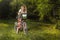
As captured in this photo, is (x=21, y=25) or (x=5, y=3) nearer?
(x=21, y=25)

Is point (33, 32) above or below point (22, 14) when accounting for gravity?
below

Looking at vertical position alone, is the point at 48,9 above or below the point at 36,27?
above

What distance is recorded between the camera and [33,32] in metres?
A: 14.9

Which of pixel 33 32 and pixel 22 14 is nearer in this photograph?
pixel 22 14

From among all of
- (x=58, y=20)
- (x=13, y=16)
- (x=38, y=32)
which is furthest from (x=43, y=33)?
(x=13, y=16)

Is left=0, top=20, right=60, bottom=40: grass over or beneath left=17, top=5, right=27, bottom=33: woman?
beneath

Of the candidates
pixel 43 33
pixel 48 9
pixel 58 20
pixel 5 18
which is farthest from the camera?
pixel 5 18

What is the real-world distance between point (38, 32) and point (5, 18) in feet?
20.2

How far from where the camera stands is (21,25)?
14906 mm

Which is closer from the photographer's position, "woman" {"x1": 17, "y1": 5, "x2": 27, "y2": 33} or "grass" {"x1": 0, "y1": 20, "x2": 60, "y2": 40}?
"grass" {"x1": 0, "y1": 20, "x2": 60, "y2": 40}

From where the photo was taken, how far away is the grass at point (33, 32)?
13368mm

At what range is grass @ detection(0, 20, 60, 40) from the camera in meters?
13.4

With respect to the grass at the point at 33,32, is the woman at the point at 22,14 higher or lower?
higher

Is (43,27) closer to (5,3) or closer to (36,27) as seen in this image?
(36,27)
